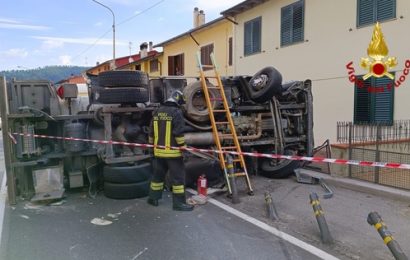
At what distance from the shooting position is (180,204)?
614 cm

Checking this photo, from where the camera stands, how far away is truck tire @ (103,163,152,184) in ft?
22.2

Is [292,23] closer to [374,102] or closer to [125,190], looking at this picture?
[374,102]

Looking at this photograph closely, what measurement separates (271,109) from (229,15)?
35.2ft

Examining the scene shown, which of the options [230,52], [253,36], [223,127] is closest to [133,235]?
[223,127]

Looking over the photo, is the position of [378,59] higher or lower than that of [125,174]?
higher

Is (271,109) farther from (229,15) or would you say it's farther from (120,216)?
(229,15)

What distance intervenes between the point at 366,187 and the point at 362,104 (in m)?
5.40

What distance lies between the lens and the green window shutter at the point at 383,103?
10.8 meters

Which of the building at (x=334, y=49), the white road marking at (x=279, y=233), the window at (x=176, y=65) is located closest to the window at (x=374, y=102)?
the building at (x=334, y=49)

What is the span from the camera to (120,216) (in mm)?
5871

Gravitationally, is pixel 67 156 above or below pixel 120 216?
above

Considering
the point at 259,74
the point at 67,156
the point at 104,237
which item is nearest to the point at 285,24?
the point at 259,74

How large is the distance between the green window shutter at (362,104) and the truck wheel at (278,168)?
14.2 feet

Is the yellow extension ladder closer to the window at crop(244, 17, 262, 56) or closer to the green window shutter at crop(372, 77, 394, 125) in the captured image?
the green window shutter at crop(372, 77, 394, 125)
